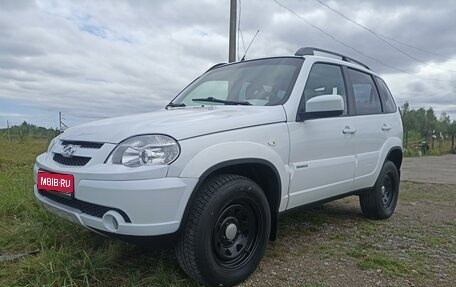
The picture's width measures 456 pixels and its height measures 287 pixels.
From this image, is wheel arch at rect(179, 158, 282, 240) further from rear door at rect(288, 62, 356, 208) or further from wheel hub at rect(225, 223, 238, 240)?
wheel hub at rect(225, 223, 238, 240)

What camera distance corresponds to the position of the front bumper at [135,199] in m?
2.25

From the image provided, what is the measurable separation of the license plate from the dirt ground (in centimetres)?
141

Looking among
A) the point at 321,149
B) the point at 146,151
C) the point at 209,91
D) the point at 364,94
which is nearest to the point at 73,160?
the point at 146,151

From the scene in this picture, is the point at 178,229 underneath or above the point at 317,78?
underneath

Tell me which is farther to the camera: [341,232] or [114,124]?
[341,232]

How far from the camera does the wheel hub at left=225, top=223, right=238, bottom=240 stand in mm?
2695

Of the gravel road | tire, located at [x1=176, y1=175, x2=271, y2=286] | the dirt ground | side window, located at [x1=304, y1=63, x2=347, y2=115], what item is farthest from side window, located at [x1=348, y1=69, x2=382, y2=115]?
the gravel road

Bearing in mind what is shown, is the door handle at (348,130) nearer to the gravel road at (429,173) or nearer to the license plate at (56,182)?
the license plate at (56,182)

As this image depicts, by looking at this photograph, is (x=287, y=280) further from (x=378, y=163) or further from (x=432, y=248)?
(x=378, y=163)

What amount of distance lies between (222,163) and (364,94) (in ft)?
8.33

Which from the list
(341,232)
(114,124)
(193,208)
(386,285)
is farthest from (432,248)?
(114,124)

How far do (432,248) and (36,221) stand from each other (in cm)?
385

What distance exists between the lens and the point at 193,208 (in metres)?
2.44

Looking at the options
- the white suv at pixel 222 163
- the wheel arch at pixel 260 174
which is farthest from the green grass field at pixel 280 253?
the wheel arch at pixel 260 174
